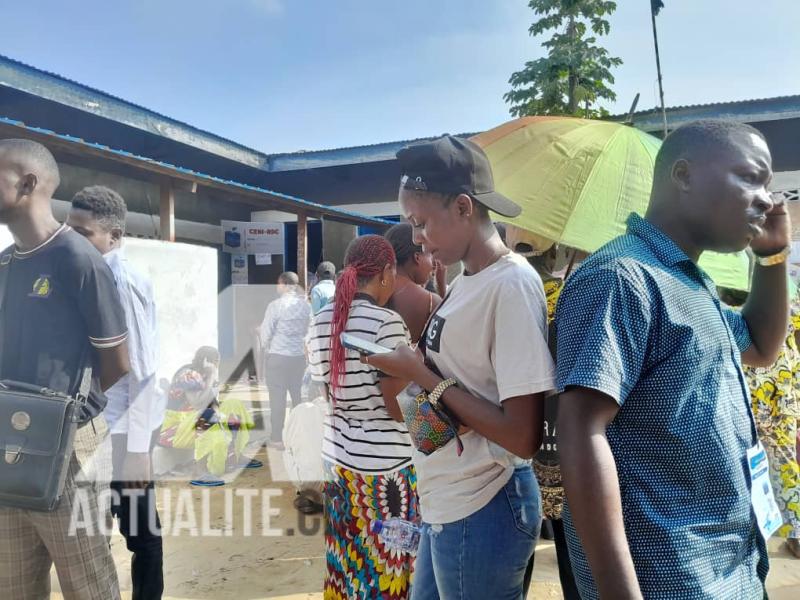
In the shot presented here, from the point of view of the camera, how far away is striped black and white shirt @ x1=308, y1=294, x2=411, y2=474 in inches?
82.8

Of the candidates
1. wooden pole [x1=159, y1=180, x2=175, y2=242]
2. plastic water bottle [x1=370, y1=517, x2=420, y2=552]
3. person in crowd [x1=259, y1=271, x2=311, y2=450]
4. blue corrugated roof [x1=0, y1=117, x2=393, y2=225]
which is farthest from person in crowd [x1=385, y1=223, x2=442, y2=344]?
wooden pole [x1=159, y1=180, x2=175, y2=242]

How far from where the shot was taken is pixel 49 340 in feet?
6.31

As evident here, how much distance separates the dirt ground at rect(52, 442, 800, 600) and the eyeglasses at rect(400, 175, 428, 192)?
2583mm

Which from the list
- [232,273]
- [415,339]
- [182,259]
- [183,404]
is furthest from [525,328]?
[232,273]

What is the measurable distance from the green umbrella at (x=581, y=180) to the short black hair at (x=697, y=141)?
31.5 inches

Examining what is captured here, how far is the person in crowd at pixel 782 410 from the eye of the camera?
10.0 feet

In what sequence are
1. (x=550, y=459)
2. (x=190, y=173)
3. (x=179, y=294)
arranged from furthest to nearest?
(x=179, y=294) → (x=190, y=173) → (x=550, y=459)

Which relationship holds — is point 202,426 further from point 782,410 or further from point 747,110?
point 747,110

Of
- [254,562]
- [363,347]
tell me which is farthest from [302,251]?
[363,347]

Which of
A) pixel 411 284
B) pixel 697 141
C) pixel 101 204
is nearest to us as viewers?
pixel 697 141

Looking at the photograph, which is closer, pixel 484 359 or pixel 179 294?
pixel 484 359

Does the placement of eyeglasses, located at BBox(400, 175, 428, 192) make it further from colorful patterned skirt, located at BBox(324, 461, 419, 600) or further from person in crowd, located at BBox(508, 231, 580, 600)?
colorful patterned skirt, located at BBox(324, 461, 419, 600)

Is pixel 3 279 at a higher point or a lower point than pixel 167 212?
lower

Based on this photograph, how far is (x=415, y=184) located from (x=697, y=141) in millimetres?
674
